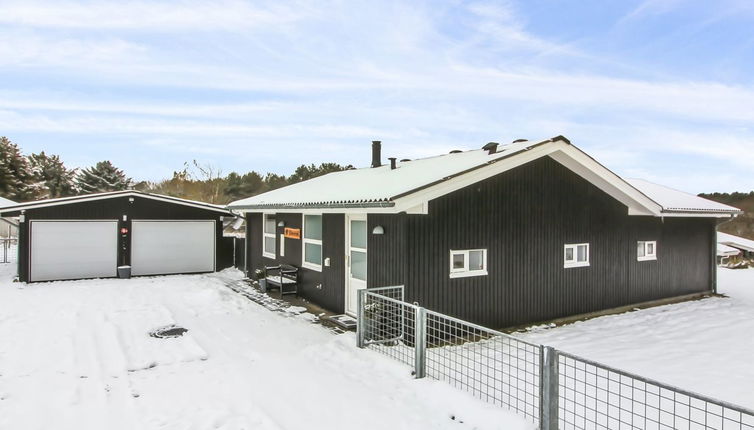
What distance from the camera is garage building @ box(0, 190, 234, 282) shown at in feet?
41.2

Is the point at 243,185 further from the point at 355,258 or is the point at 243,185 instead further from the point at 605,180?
the point at 605,180

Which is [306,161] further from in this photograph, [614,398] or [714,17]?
[614,398]

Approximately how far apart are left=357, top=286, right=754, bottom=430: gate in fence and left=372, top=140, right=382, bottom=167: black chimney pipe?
5.43 metres

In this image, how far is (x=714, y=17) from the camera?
12141 mm

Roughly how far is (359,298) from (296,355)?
118 cm

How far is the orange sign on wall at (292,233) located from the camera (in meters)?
10.2

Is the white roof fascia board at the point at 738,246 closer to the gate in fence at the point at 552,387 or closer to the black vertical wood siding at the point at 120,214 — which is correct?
the gate in fence at the point at 552,387

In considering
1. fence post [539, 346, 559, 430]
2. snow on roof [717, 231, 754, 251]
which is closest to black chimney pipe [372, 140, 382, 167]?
fence post [539, 346, 559, 430]

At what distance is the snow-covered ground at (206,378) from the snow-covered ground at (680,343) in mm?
2943

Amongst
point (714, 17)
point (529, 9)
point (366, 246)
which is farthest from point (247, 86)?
point (714, 17)

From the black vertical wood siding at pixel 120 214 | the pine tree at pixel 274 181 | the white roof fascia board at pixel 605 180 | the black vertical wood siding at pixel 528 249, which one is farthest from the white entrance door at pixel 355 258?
the pine tree at pixel 274 181

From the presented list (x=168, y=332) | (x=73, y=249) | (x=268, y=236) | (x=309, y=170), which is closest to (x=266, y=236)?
(x=268, y=236)

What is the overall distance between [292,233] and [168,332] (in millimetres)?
3996

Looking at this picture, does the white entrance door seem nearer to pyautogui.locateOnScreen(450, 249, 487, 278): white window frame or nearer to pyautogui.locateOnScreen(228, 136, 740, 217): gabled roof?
pyautogui.locateOnScreen(228, 136, 740, 217): gabled roof
